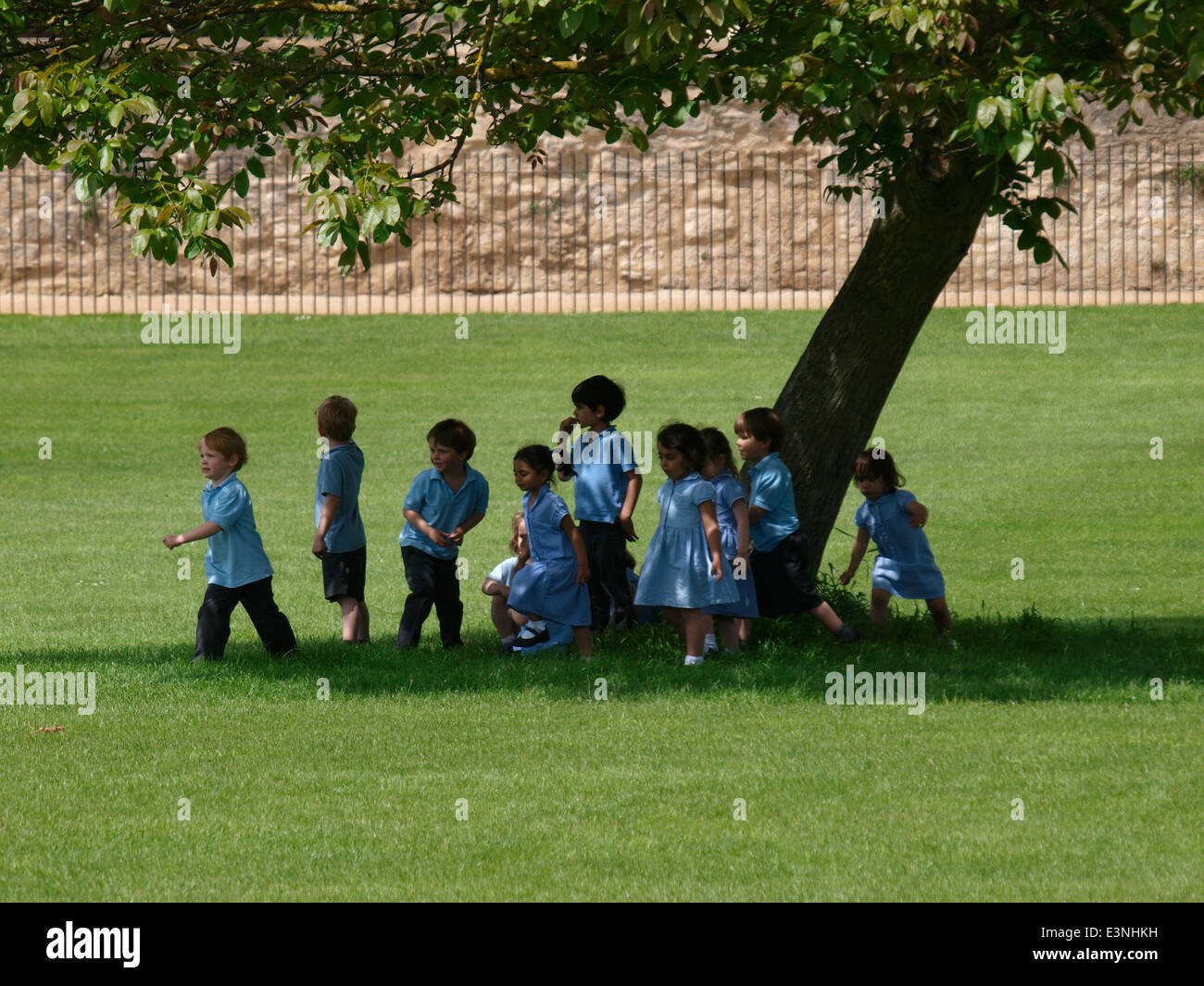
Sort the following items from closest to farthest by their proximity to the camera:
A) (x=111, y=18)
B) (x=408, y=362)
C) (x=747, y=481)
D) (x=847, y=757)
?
(x=847, y=757) < (x=111, y=18) < (x=747, y=481) < (x=408, y=362)

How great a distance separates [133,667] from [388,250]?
22.2 metres

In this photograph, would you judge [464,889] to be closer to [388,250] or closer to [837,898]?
[837,898]

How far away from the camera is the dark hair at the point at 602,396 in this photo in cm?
998

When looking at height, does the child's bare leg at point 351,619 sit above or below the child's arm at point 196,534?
below

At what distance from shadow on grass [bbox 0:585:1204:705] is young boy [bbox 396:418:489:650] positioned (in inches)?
11.7

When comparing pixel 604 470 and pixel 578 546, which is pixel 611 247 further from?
pixel 578 546

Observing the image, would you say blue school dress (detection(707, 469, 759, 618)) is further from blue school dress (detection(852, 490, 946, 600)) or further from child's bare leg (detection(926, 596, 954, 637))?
child's bare leg (detection(926, 596, 954, 637))

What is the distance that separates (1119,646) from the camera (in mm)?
10727

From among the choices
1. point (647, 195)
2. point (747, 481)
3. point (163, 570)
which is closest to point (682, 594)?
point (747, 481)

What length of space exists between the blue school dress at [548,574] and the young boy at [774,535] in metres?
1.09

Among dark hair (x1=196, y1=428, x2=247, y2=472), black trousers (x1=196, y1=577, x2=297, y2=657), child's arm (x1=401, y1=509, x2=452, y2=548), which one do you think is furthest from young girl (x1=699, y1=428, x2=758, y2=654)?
dark hair (x1=196, y1=428, x2=247, y2=472)

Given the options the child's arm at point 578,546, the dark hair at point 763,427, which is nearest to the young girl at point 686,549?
the child's arm at point 578,546

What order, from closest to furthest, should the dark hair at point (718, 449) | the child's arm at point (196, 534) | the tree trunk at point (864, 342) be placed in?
the child's arm at point (196, 534) → the dark hair at point (718, 449) → the tree trunk at point (864, 342)

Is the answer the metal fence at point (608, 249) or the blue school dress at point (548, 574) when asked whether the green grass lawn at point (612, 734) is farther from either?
the metal fence at point (608, 249)
